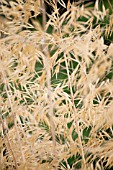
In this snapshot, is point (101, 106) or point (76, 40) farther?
point (101, 106)

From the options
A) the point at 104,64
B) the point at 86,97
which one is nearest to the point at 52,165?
the point at 86,97

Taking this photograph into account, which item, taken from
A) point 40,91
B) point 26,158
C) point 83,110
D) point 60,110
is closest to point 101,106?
point 83,110

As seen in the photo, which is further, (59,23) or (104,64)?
(59,23)

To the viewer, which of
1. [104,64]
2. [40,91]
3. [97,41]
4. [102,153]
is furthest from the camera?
[40,91]

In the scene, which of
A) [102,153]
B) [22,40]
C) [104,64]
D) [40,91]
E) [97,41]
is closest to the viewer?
[104,64]

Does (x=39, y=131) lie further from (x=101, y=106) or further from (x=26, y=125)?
(x=101, y=106)

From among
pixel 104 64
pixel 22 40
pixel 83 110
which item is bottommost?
pixel 83 110

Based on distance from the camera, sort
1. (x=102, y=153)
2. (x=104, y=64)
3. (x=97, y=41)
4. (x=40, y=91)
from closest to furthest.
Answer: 1. (x=104, y=64)
2. (x=97, y=41)
3. (x=102, y=153)
4. (x=40, y=91)

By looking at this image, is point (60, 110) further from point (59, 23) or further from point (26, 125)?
point (59, 23)

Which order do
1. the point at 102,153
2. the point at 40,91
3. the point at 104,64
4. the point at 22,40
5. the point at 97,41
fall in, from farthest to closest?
1. the point at 40,91
2. the point at 102,153
3. the point at 97,41
4. the point at 22,40
5. the point at 104,64

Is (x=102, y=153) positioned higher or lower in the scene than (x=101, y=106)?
lower
